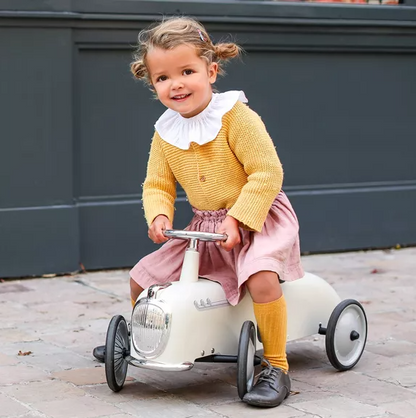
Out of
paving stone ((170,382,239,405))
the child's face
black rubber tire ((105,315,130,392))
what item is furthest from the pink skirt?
the child's face

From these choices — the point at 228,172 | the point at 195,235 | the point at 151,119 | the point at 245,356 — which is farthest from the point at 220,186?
the point at 151,119

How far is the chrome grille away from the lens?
359 centimetres

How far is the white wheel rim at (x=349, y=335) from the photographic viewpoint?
4.18 meters

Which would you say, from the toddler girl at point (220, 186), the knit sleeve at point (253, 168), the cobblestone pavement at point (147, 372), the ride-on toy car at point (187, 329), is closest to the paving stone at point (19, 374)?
the cobblestone pavement at point (147, 372)

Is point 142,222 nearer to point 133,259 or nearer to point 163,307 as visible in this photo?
point 133,259

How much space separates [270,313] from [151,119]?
3027 mm

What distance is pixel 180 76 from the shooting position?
3.77m

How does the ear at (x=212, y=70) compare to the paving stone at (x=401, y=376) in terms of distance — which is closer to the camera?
the ear at (x=212, y=70)

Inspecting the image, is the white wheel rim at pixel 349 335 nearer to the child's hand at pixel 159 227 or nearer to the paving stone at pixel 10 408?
the child's hand at pixel 159 227

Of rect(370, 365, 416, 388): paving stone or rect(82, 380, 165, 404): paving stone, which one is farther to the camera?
rect(370, 365, 416, 388): paving stone

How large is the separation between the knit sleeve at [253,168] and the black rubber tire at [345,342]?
626 mm

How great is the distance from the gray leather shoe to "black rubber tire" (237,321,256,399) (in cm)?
3

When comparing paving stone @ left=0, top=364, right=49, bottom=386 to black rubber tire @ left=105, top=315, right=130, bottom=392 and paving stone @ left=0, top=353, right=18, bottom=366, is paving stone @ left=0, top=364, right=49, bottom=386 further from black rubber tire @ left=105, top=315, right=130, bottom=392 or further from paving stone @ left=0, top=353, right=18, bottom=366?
black rubber tire @ left=105, top=315, right=130, bottom=392

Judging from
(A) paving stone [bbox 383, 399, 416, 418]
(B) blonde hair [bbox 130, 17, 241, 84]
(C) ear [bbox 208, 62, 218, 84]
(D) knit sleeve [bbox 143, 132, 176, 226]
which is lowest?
(A) paving stone [bbox 383, 399, 416, 418]
